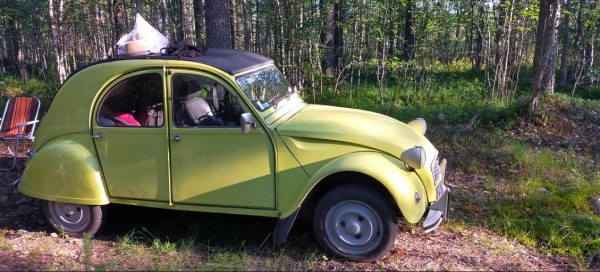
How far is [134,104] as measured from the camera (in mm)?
4598

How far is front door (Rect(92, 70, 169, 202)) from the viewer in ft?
14.3

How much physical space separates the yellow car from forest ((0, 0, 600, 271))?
0.41 m

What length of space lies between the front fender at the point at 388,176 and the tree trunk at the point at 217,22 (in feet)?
16.9

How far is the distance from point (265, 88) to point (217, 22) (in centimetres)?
430

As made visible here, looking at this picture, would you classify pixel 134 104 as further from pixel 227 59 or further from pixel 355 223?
pixel 355 223

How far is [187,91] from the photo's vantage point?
437cm

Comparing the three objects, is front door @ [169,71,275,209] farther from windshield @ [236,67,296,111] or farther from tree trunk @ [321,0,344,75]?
tree trunk @ [321,0,344,75]

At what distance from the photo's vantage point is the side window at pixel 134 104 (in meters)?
4.46

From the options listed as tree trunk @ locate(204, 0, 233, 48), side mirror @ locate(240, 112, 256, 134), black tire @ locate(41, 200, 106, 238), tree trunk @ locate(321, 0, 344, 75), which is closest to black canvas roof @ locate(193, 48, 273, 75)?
side mirror @ locate(240, 112, 256, 134)

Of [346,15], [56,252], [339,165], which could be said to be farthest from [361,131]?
[346,15]

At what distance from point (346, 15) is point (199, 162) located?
7.56 m

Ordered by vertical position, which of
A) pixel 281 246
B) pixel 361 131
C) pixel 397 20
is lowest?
pixel 281 246

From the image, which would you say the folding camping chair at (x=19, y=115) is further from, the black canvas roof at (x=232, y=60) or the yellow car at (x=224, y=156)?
the black canvas roof at (x=232, y=60)

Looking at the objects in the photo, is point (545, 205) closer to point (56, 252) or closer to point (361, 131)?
point (361, 131)
